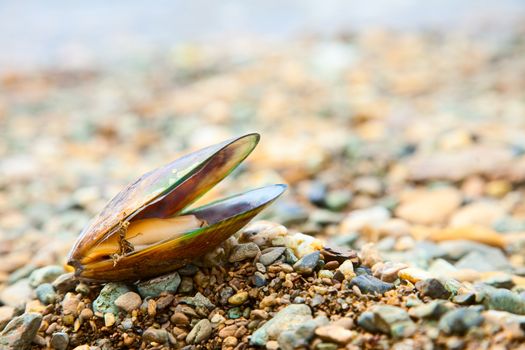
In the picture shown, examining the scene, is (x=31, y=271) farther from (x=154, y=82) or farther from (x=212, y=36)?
(x=212, y=36)

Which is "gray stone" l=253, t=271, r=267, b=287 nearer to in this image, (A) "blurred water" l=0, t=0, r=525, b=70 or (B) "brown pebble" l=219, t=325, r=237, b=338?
(B) "brown pebble" l=219, t=325, r=237, b=338

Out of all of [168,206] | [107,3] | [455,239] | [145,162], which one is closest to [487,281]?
[455,239]

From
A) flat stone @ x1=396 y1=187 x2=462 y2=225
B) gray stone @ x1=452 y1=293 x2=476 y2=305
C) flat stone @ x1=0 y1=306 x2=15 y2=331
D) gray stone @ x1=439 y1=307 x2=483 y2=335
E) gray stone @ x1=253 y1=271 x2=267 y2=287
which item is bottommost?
flat stone @ x1=396 y1=187 x2=462 y2=225

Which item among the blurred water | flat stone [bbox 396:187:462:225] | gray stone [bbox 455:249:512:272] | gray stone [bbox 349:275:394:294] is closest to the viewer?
gray stone [bbox 349:275:394:294]

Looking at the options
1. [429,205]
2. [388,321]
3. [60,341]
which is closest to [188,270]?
[60,341]

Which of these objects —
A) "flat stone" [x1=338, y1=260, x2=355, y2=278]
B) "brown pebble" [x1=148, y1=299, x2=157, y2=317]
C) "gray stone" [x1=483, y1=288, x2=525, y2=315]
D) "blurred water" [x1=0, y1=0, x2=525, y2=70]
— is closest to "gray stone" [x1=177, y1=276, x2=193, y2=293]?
"brown pebble" [x1=148, y1=299, x2=157, y2=317]
